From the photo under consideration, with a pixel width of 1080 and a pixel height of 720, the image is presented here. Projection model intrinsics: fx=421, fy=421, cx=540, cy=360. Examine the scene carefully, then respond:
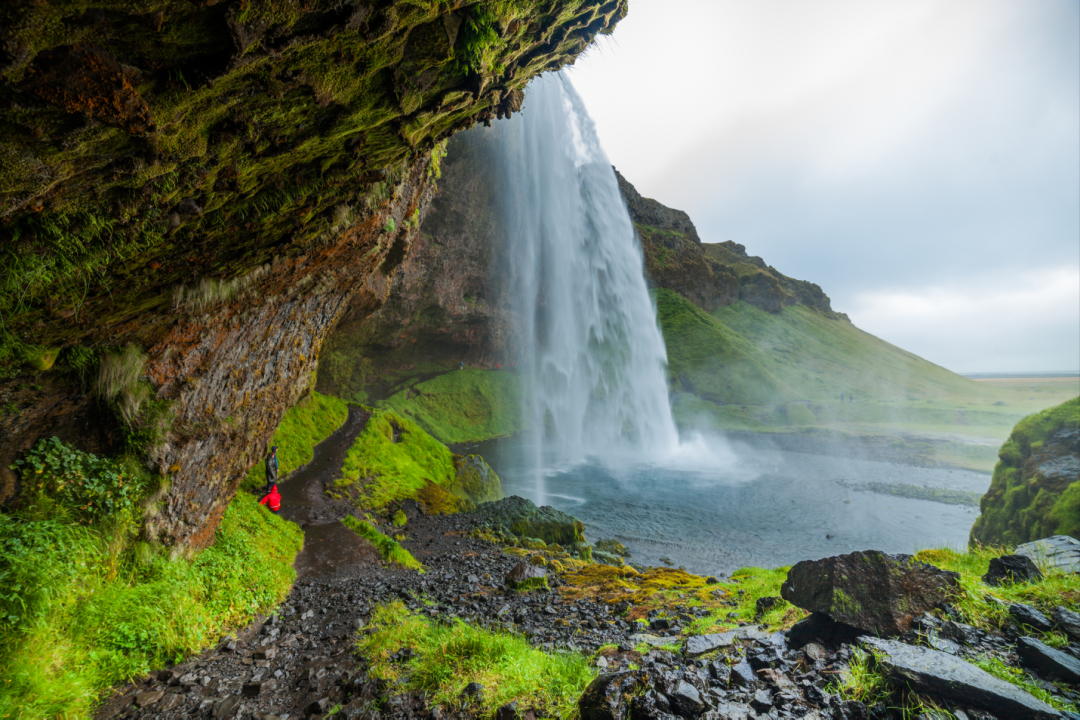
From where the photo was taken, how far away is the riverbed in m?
15.6

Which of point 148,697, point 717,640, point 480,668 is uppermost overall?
point 717,640

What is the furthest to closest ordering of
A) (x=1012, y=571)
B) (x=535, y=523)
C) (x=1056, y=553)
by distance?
1. (x=535, y=523)
2. (x=1056, y=553)
3. (x=1012, y=571)

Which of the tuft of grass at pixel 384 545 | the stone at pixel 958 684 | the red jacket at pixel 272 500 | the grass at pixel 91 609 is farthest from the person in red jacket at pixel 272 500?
the stone at pixel 958 684

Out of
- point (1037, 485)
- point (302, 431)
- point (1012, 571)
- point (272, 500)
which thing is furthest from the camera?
point (302, 431)

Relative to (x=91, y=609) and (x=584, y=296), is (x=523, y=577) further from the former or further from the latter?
(x=584, y=296)

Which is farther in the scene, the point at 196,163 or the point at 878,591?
the point at 878,591

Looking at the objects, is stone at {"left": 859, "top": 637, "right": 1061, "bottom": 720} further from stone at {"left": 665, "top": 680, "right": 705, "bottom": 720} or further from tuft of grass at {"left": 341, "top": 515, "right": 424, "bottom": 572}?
tuft of grass at {"left": 341, "top": 515, "right": 424, "bottom": 572}

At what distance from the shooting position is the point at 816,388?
67125 mm

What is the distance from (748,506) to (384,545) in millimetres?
17713

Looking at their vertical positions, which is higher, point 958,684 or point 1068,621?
point 1068,621

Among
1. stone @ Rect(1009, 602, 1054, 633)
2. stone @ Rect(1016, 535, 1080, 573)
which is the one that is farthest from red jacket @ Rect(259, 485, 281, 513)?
stone @ Rect(1016, 535, 1080, 573)

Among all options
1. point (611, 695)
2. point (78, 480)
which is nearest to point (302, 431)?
point (78, 480)

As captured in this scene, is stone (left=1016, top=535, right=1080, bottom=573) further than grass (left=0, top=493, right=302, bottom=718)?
Yes

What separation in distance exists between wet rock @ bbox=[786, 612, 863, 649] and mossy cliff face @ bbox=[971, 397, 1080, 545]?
10.6 metres
